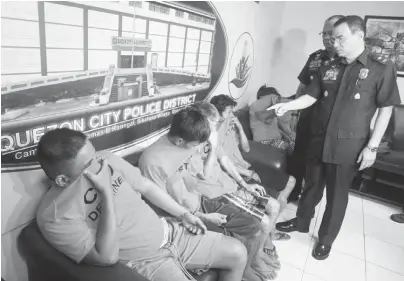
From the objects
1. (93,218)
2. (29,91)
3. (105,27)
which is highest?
(105,27)

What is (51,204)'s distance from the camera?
1.19m

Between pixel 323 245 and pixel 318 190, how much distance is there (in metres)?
0.46

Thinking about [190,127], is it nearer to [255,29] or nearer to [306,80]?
[306,80]

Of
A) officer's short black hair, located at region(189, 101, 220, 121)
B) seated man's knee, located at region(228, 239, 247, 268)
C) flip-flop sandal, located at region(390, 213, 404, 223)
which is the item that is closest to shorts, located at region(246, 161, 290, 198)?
officer's short black hair, located at region(189, 101, 220, 121)

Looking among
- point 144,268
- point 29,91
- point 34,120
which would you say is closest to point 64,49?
point 29,91

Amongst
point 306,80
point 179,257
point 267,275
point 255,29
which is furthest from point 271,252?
point 255,29

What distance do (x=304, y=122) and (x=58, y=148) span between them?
2304 mm

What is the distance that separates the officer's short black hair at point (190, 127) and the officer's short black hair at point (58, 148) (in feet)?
2.07

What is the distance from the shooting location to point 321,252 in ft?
8.04

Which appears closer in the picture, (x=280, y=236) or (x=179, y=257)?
(x=179, y=257)

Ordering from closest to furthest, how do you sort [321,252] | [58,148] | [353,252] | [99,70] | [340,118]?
[58,148], [99,70], [340,118], [321,252], [353,252]

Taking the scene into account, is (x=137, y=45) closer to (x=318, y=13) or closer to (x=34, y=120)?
(x=34, y=120)

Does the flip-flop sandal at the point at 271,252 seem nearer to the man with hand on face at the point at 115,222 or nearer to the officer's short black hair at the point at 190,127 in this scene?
the man with hand on face at the point at 115,222

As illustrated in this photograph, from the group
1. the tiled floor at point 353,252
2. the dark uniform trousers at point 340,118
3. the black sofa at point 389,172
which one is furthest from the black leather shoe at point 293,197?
the black sofa at point 389,172
